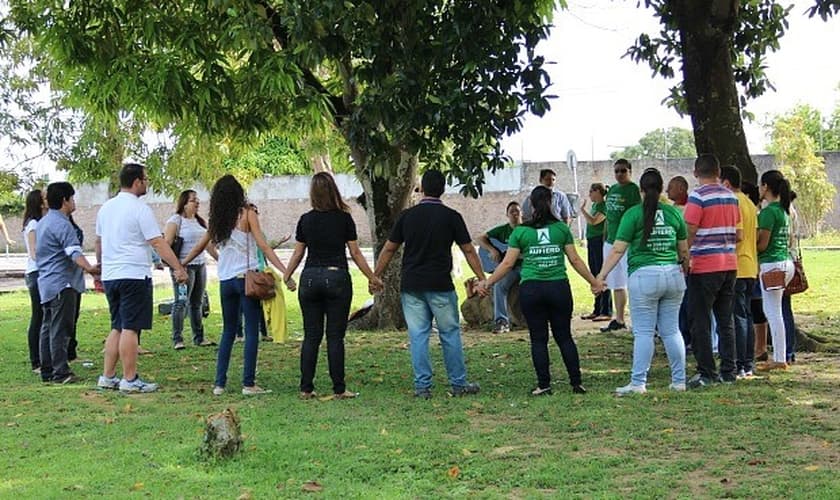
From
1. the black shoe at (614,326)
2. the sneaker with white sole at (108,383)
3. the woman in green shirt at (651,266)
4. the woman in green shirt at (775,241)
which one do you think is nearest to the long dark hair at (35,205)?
the sneaker with white sole at (108,383)

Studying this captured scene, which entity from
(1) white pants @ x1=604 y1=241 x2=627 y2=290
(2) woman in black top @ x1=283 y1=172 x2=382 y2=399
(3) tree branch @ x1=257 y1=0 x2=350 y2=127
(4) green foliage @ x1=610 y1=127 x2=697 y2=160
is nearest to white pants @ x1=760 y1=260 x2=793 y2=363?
(1) white pants @ x1=604 y1=241 x2=627 y2=290

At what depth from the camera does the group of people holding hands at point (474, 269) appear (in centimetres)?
867

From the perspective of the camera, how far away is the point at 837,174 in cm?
4338

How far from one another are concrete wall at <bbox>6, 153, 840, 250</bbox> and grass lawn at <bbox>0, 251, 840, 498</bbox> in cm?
3122

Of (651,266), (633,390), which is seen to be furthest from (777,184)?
(633,390)

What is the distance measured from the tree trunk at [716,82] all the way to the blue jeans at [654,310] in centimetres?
340

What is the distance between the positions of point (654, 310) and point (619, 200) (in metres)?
3.76

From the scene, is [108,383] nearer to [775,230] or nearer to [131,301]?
[131,301]

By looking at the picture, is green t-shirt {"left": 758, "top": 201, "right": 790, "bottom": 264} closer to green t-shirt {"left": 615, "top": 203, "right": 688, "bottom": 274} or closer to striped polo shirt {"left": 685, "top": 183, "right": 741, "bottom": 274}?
striped polo shirt {"left": 685, "top": 183, "right": 741, "bottom": 274}

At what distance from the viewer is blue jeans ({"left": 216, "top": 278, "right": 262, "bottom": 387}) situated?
9203 millimetres

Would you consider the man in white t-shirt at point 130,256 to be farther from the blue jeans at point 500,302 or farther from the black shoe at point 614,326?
the black shoe at point 614,326

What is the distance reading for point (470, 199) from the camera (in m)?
45.7

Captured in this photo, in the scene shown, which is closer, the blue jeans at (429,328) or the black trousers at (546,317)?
the black trousers at (546,317)

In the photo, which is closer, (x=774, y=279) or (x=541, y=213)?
(x=541, y=213)
